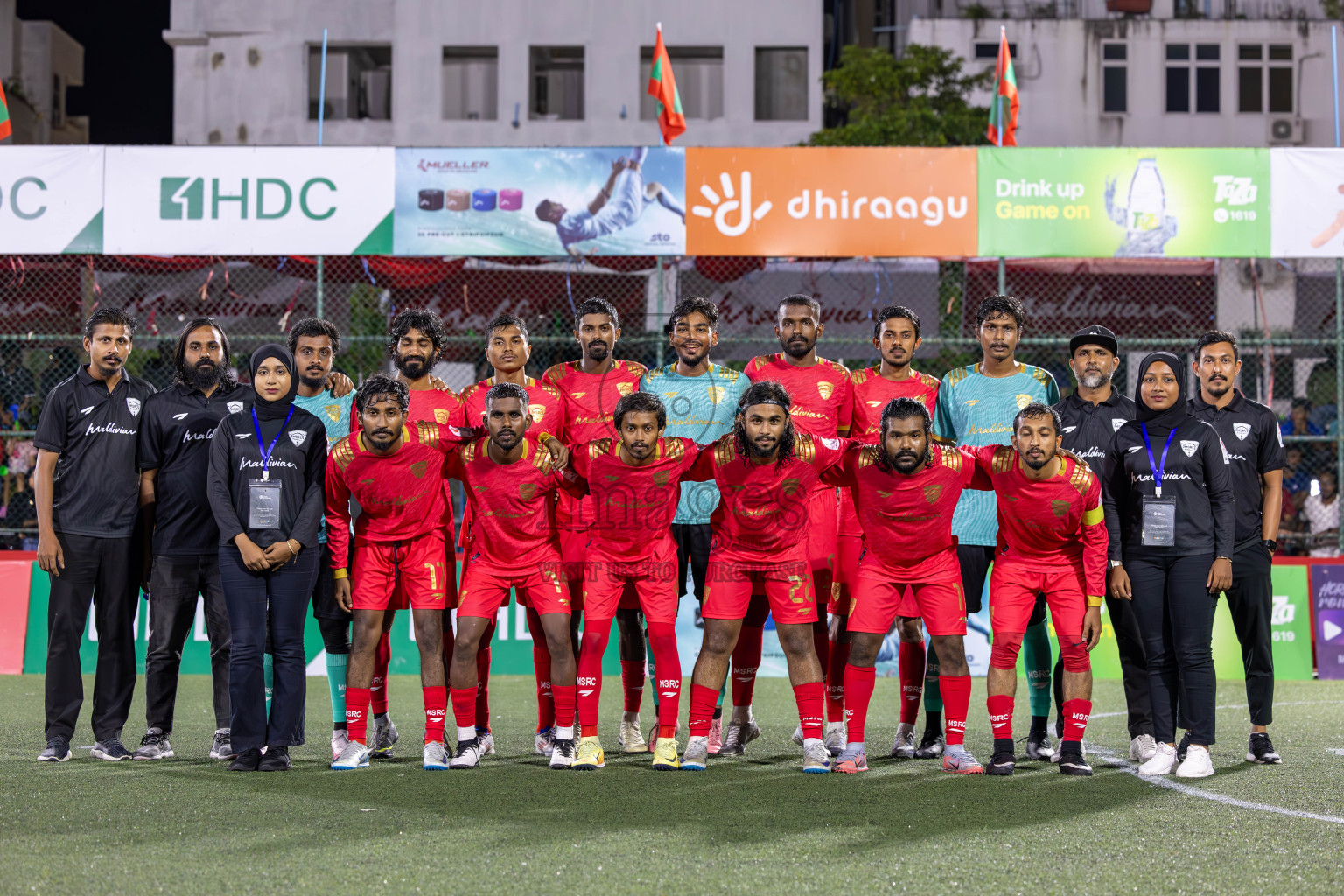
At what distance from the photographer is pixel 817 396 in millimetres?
7074

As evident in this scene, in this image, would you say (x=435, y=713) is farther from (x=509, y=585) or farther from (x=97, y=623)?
(x=97, y=623)

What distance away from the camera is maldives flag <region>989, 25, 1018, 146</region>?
15414 mm

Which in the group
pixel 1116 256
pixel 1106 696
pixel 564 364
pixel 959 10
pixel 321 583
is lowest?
pixel 1106 696

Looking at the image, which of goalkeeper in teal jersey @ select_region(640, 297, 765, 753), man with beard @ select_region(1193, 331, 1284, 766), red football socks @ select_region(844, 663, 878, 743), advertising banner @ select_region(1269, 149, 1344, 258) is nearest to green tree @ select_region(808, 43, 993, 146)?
advertising banner @ select_region(1269, 149, 1344, 258)

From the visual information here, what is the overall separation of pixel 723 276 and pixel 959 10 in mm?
15667

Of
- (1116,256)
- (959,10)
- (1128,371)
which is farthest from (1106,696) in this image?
(959,10)

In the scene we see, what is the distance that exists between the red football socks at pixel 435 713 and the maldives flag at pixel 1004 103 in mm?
10783

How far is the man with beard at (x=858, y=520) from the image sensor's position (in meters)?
7.02

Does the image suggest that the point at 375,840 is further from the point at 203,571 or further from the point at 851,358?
the point at 851,358

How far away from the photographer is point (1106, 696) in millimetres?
9977

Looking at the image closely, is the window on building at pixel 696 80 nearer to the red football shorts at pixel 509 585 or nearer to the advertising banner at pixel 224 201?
the advertising banner at pixel 224 201

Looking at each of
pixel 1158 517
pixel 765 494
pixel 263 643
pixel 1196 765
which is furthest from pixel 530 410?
pixel 1196 765

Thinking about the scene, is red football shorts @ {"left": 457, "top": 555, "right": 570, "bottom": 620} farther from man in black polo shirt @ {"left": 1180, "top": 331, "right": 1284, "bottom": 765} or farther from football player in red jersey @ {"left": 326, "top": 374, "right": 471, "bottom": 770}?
man in black polo shirt @ {"left": 1180, "top": 331, "right": 1284, "bottom": 765}

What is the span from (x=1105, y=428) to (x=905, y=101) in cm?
1848
